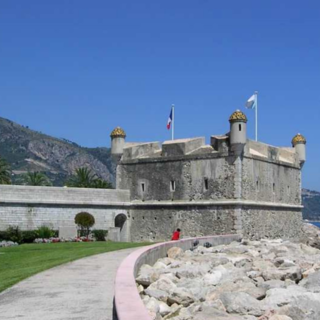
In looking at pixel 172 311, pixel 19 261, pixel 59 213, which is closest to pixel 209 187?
pixel 59 213

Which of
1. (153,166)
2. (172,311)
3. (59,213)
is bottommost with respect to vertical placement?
(172,311)

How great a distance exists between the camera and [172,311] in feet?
29.8

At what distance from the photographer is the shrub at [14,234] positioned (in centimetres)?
2911

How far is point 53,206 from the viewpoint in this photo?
3200 centimetres

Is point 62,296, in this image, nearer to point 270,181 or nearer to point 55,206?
point 55,206

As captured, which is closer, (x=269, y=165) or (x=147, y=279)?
(x=147, y=279)

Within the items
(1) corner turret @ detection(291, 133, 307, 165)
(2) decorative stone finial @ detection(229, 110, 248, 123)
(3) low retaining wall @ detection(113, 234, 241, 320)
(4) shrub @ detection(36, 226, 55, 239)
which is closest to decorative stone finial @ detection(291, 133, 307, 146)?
(1) corner turret @ detection(291, 133, 307, 165)

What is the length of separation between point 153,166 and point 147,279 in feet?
75.7

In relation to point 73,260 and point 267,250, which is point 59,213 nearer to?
point 267,250

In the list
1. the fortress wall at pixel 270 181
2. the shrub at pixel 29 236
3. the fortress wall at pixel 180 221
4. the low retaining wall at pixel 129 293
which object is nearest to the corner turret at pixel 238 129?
the fortress wall at pixel 270 181

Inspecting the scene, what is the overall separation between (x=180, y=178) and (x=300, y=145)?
10.2m

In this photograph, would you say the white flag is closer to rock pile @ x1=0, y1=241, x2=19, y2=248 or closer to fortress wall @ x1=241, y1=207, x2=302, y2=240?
fortress wall @ x1=241, y1=207, x2=302, y2=240

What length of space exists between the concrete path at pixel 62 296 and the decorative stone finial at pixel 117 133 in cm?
2339

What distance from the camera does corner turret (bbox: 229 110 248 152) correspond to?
30656 mm
